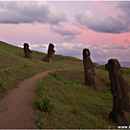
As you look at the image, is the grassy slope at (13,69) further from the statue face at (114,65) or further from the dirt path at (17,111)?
the statue face at (114,65)

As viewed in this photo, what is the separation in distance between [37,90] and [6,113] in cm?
457

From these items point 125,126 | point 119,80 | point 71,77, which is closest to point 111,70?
point 119,80

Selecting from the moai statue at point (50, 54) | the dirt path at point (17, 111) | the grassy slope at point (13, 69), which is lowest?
the dirt path at point (17, 111)

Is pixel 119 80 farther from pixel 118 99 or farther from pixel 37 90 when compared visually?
pixel 37 90

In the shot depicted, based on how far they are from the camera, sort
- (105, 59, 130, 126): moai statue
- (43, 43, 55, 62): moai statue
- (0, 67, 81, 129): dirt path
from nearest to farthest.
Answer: (0, 67, 81, 129): dirt path
(105, 59, 130, 126): moai statue
(43, 43, 55, 62): moai statue

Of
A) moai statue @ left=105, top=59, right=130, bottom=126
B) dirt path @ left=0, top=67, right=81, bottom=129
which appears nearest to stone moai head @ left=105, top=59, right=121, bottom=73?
moai statue @ left=105, top=59, right=130, bottom=126

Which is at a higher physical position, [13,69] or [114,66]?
[114,66]

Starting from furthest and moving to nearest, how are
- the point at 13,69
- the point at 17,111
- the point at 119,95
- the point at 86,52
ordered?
the point at 86,52 → the point at 13,69 → the point at 119,95 → the point at 17,111

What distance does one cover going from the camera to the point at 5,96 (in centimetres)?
1024

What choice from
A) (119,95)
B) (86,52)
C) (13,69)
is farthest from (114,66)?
(13,69)

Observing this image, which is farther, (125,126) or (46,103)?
(125,126)

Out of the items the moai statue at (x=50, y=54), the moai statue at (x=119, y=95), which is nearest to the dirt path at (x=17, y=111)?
the moai statue at (x=119, y=95)

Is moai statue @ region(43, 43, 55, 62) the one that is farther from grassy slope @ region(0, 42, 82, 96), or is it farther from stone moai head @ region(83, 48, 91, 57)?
stone moai head @ region(83, 48, 91, 57)

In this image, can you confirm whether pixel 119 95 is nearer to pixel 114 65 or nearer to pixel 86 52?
pixel 114 65
